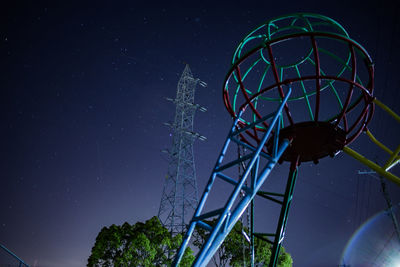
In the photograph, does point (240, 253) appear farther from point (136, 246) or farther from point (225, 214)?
point (225, 214)

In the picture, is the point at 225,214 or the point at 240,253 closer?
the point at 225,214

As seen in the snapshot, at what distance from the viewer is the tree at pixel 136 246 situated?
60.5 feet

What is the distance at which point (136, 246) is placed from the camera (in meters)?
18.7

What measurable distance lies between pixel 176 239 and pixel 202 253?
1642 cm

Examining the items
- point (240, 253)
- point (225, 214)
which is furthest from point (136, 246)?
point (225, 214)

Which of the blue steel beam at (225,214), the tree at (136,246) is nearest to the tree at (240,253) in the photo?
the tree at (136,246)

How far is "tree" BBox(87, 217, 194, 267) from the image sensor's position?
60.5 ft

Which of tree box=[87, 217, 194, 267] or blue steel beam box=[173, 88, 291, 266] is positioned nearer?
blue steel beam box=[173, 88, 291, 266]

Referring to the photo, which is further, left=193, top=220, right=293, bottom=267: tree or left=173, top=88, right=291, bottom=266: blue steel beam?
left=193, top=220, right=293, bottom=267: tree

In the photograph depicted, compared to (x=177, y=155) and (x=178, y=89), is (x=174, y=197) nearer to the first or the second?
(x=177, y=155)

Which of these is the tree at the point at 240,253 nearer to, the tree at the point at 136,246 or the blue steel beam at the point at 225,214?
the tree at the point at 136,246

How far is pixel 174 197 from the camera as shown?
22484mm

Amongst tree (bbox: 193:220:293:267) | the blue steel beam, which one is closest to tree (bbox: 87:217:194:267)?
tree (bbox: 193:220:293:267)

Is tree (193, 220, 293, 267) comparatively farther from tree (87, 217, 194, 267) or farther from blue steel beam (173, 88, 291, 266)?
blue steel beam (173, 88, 291, 266)
